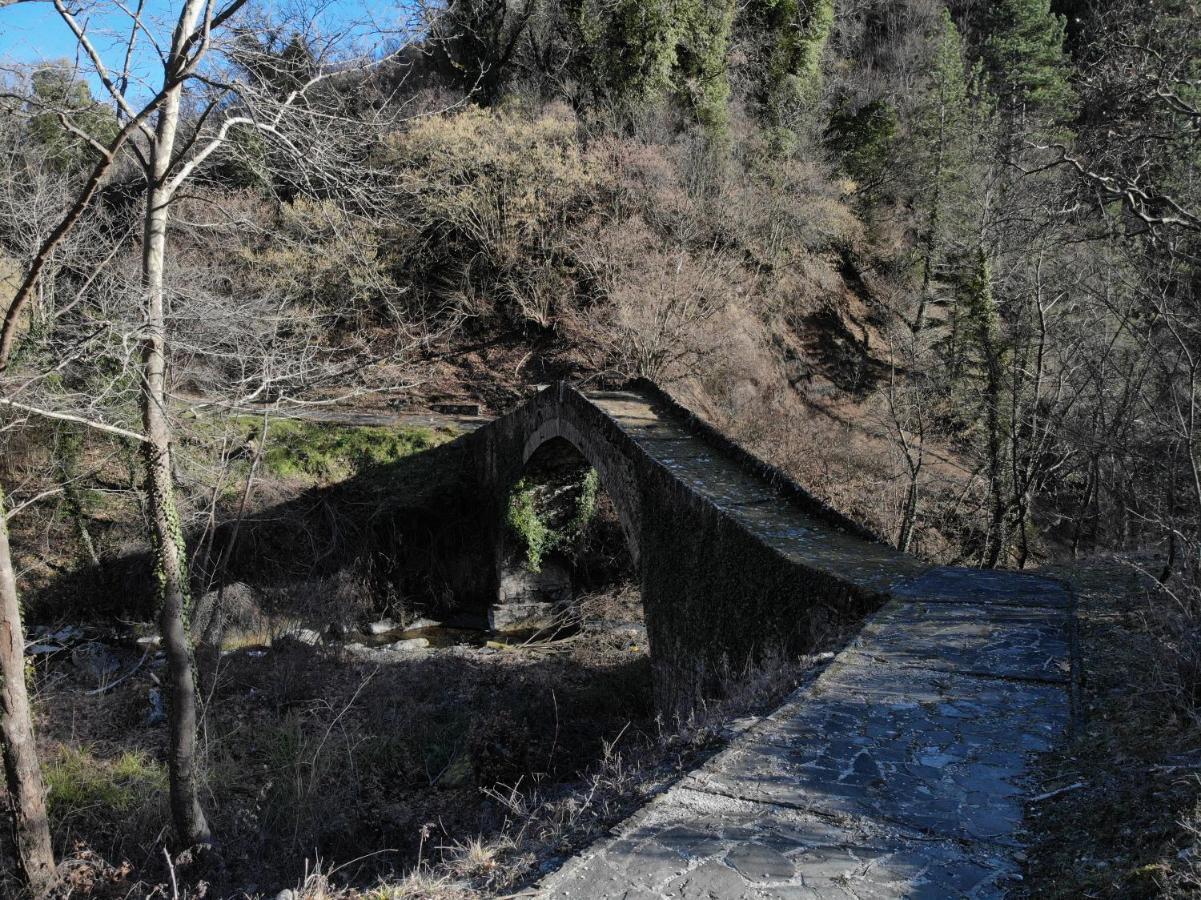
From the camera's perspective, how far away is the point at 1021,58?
3130 centimetres

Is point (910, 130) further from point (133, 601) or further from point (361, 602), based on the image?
point (133, 601)

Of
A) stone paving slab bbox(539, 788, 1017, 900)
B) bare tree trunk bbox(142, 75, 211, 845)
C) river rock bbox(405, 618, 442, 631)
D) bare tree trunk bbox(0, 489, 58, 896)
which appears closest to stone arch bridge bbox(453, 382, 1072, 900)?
stone paving slab bbox(539, 788, 1017, 900)

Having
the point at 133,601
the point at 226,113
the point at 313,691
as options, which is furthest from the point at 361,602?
the point at 226,113

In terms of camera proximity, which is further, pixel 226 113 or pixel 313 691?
pixel 313 691

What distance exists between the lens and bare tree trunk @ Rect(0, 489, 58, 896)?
584cm

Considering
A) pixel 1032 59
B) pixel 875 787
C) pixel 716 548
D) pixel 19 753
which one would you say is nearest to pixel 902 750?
pixel 875 787

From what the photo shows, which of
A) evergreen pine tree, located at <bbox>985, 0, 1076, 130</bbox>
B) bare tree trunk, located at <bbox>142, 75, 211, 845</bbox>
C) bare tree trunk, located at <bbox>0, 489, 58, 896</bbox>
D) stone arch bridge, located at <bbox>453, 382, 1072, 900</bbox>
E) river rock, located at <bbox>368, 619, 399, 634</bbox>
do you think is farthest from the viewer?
evergreen pine tree, located at <bbox>985, 0, 1076, 130</bbox>

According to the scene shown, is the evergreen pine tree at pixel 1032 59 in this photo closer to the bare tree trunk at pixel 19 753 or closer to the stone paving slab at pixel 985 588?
the stone paving slab at pixel 985 588

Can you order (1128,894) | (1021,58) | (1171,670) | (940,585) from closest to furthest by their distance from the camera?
(1128,894)
(1171,670)
(940,585)
(1021,58)

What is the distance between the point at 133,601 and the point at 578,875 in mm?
15962

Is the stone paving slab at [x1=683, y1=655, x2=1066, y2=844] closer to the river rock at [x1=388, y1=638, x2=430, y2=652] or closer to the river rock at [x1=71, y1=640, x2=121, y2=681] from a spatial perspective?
the river rock at [x1=388, y1=638, x2=430, y2=652]

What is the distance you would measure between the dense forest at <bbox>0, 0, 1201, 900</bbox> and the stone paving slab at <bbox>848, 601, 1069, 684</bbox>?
0.32 meters

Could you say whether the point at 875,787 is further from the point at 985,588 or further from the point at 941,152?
the point at 941,152

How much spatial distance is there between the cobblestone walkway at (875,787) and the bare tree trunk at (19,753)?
16.1 feet
